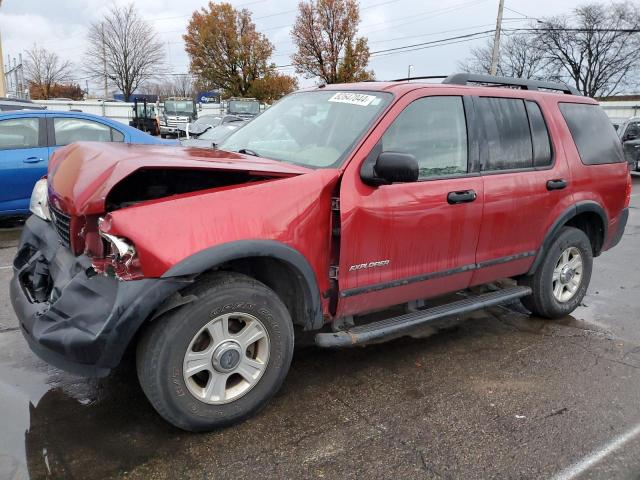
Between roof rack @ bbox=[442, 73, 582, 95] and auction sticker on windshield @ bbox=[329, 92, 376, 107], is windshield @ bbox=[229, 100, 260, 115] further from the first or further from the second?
auction sticker on windshield @ bbox=[329, 92, 376, 107]

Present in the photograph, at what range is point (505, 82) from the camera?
4285 mm

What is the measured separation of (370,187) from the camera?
3.16 m

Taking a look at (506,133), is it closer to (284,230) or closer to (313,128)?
(313,128)

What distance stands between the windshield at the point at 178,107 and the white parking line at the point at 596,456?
31.4 m

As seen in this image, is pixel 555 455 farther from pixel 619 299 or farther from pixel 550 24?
pixel 550 24

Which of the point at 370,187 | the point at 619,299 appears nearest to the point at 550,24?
the point at 619,299

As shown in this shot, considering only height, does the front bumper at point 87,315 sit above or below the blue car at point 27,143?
below

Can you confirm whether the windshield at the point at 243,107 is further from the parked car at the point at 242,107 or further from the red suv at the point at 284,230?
the red suv at the point at 284,230

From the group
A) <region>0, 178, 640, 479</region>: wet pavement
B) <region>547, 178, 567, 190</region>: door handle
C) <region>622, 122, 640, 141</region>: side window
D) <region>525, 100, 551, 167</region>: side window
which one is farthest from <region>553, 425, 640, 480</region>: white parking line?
<region>622, 122, 640, 141</region>: side window

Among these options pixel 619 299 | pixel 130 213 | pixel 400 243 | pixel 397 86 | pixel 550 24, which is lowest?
pixel 619 299

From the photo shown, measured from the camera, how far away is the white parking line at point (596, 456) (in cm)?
267

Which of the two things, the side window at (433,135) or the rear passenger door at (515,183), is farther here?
the rear passenger door at (515,183)

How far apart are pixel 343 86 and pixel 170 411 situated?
245cm

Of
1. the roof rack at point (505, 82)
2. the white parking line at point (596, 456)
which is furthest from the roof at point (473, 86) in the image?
the white parking line at point (596, 456)
